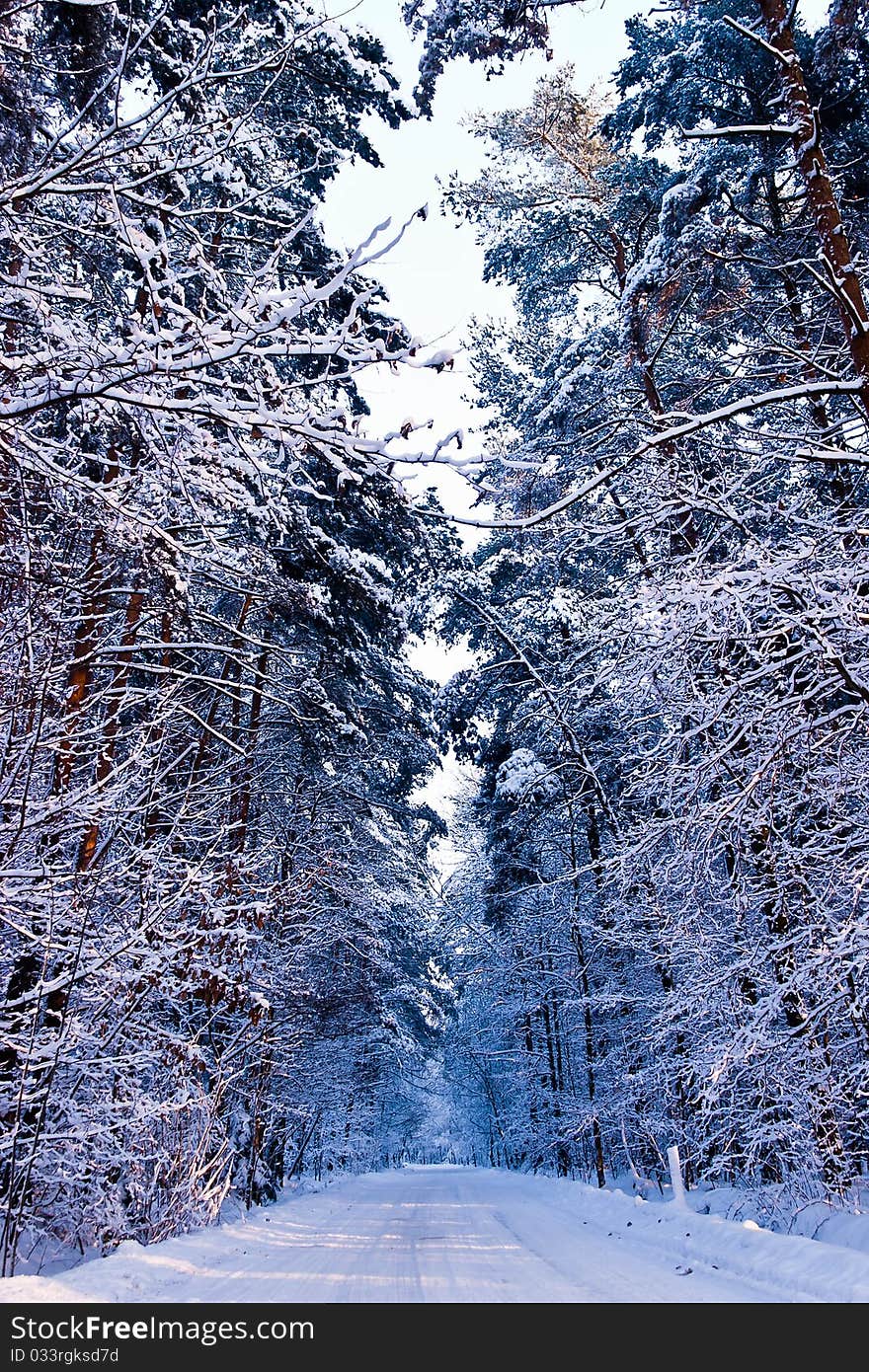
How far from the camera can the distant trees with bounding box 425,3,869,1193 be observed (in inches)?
263

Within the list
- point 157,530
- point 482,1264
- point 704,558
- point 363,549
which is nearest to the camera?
point 157,530

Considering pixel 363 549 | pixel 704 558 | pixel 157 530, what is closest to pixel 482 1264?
pixel 704 558

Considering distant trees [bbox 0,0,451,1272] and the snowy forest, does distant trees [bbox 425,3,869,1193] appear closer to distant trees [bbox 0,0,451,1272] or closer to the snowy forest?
the snowy forest

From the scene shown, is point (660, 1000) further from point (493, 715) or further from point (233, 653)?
point (233, 653)

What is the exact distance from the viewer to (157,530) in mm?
4109

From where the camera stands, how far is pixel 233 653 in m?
5.01

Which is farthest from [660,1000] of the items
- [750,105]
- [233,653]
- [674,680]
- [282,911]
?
[750,105]

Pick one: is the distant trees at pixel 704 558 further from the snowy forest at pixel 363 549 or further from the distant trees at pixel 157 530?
the distant trees at pixel 157 530

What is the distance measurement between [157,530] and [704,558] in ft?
18.0

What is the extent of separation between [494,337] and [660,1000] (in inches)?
493

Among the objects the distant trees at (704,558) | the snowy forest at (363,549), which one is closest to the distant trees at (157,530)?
the snowy forest at (363,549)

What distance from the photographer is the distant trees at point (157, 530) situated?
363 cm

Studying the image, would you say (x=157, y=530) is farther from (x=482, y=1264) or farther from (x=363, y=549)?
(x=363, y=549)

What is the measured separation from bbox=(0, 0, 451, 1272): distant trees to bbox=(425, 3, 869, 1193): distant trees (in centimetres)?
156
